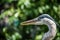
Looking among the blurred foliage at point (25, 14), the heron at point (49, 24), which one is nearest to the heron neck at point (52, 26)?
the heron at point (49, 24)

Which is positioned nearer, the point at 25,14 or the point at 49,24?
the point at 49,24

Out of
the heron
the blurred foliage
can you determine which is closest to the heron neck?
the heron

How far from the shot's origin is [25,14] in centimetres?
393

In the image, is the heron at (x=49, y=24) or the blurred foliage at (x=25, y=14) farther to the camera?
the blurred foliage at (x=25, y=14)

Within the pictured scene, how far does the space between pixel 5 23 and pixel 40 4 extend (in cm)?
75

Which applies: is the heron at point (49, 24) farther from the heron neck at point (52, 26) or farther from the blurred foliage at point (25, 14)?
the blurred foliage at point (25, 14)

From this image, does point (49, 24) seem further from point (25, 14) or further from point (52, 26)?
point (25, 14)

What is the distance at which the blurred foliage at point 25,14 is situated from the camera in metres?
3.82

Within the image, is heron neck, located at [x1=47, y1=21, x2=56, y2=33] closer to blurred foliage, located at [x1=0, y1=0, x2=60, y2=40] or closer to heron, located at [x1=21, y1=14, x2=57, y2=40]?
heron, located at [x1=21, y1=14, x2=57, y2=40]

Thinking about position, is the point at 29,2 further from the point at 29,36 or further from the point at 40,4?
the point at 29,36

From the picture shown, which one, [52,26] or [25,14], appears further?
[25,14]

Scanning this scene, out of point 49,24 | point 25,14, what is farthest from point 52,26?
point 25,14

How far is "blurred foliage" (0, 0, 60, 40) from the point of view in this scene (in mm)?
3822

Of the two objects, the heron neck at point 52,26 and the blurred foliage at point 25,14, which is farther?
the blurred foliage at point 25,14
